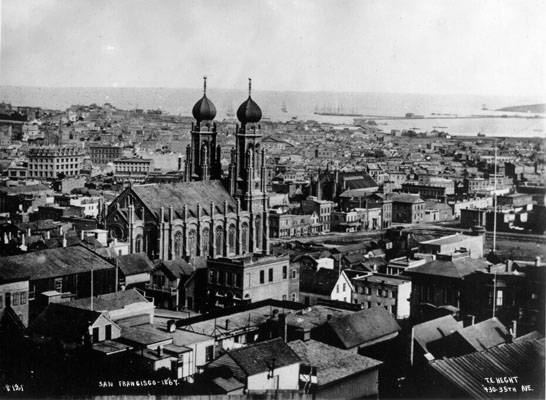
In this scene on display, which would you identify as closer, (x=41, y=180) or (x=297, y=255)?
(x=297, y=255)

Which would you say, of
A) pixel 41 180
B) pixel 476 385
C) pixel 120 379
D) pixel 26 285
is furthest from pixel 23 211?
pixel 476 385

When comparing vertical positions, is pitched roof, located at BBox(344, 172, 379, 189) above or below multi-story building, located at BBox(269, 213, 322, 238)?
above

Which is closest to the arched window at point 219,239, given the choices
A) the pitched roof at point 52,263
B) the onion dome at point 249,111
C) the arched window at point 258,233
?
the arched window at point 258,233

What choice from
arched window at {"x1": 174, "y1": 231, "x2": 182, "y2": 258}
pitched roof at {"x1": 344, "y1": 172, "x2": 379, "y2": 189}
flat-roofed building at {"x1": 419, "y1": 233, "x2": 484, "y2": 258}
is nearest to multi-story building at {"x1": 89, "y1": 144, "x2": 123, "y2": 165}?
pitched roof at {"x1": 344, "y1": 172, "x2": 379, "y2": 189}

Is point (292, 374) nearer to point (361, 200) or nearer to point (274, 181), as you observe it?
point (361, 200)

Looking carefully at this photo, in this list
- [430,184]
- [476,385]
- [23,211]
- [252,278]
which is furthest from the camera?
[430,184]

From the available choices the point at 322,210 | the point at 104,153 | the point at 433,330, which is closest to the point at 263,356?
the point at 433,330

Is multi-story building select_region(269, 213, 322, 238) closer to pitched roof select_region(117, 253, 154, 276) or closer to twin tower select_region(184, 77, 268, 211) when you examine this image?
twin tower select_region(184, 77, 268, 211)
